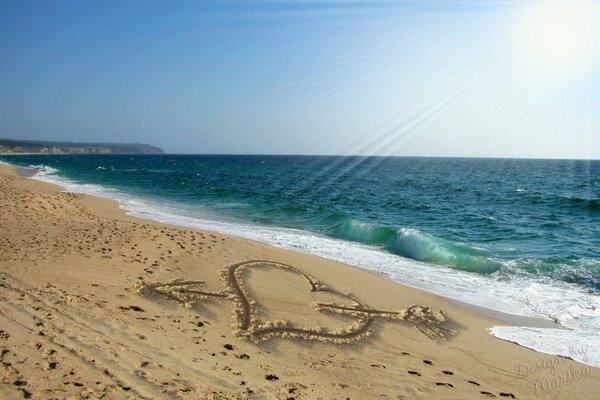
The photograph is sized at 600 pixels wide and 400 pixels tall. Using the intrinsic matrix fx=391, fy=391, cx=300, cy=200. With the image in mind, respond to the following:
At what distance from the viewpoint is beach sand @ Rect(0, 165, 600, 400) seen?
15.7 ft

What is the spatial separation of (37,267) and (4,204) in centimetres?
1143

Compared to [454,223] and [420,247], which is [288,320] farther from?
[454,223]

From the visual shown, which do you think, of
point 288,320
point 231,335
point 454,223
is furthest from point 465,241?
point 231,335

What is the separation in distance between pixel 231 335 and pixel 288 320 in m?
1.27

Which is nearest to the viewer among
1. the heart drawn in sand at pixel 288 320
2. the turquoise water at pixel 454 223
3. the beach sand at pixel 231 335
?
the beach sand at pixel 231 335

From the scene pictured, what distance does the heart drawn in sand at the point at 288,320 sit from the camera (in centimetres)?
689

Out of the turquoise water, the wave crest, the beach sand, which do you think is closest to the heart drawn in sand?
the beach sand

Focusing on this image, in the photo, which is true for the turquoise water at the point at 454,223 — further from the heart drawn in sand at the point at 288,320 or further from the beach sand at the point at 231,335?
the heart drawn in sand at the point at 288,320

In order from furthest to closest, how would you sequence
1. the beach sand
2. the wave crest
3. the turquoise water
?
1. the turquoise water
2. the wave crest
3. the beach sand

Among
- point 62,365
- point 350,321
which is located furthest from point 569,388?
point 62,365

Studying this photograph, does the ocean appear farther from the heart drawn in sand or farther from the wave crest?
the heart drawn in sand

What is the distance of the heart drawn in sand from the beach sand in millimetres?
37

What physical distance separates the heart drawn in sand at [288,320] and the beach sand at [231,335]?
4cm

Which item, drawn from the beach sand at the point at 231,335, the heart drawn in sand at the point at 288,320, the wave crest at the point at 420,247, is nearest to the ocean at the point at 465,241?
the wave crest at the point at 420,247
